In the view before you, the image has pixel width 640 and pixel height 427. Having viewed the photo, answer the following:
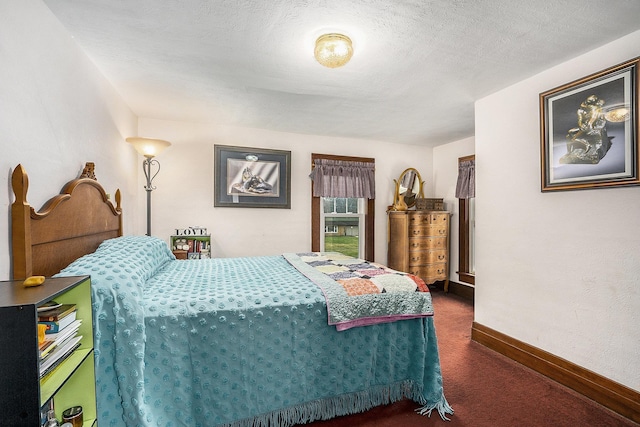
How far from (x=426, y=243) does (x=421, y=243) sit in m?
0.09

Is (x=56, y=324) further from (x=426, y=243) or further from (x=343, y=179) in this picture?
(x=426, y=243)

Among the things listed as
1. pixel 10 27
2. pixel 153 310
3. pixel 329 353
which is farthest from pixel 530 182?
pixel 10 27

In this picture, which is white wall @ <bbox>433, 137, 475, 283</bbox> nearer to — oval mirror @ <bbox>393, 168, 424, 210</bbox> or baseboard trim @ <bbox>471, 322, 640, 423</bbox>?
oval mirror @ <bbox>393, 168, 424, 210</bbox>

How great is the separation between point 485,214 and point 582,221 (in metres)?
0.85

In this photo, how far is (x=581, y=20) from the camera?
5.84 feet

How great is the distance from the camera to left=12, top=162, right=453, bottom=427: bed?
55.4 inches

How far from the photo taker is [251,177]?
4.13 meters

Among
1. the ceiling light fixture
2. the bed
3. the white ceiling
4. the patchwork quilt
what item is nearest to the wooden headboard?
the bed

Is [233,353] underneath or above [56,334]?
underneath

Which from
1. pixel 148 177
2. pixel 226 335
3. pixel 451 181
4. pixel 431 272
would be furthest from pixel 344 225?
pixel 226 335

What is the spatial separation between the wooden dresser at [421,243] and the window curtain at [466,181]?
423 mm

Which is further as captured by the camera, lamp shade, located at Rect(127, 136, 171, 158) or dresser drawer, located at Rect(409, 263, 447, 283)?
dresser drawer, located at Rect(409, 263, 447, 283)

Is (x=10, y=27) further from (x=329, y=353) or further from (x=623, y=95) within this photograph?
(x=623, y=95)

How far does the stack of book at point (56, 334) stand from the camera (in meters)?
1.00
